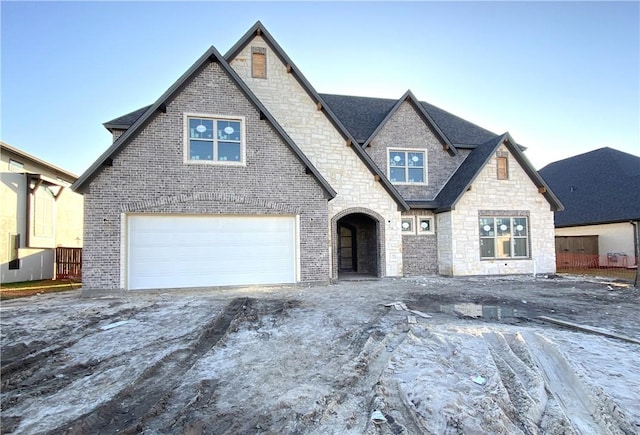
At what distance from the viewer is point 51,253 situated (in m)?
18.5

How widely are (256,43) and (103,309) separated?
1153 centimetres

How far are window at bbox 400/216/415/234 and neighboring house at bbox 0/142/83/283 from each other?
1688 cm

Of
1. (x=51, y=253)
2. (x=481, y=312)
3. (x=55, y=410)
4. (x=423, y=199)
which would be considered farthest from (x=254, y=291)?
(x=51, y=253)

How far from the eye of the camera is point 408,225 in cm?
1647

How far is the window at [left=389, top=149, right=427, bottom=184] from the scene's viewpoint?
17156 mm

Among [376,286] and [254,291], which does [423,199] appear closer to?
[376,286]

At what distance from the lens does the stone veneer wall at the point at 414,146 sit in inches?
670

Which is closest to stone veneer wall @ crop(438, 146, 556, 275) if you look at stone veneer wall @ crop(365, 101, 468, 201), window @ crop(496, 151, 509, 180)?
window @ crop(496, 151, 509, 180)

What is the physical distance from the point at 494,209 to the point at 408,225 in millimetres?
3781

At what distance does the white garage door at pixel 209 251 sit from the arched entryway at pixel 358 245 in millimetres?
3223

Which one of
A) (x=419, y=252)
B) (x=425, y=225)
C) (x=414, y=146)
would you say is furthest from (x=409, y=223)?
(x=414, y=146)

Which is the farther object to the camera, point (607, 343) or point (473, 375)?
point (607, 343)

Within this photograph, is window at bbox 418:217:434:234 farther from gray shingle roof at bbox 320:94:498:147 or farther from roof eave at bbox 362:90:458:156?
gray shingle roof at bbox 320:94:498:147

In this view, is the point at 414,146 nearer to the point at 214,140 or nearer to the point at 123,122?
the point at 214,140
